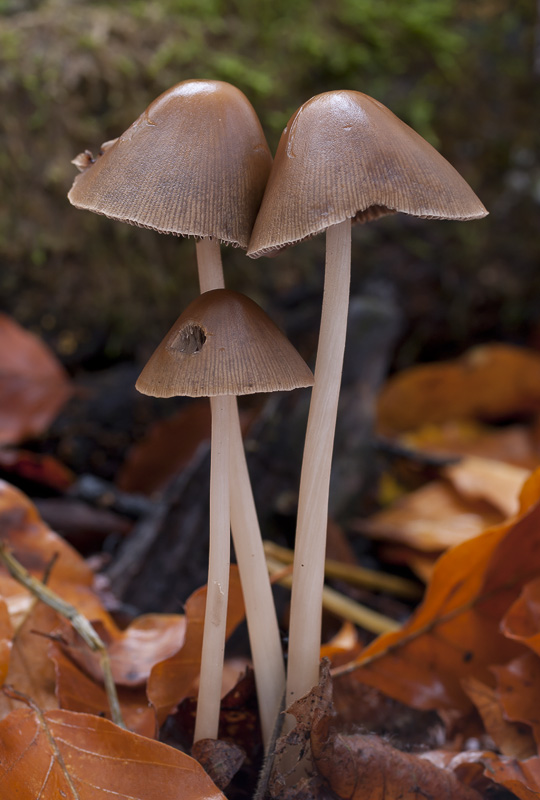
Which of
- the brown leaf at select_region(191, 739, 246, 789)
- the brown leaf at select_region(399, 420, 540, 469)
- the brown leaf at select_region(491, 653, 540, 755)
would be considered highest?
the brown leaf at select_region(191, 739, 246, 789)

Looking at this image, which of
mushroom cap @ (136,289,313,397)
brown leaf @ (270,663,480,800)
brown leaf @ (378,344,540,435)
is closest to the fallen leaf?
brown leaf @ (378,344,540,435)

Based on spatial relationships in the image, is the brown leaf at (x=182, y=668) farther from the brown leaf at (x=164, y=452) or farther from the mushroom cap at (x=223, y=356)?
the brown leaf at (x=164, y=452)

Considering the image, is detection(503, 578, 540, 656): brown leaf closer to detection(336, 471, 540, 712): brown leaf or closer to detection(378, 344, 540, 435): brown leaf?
detection(336, 471, 540, 712): brown leaf

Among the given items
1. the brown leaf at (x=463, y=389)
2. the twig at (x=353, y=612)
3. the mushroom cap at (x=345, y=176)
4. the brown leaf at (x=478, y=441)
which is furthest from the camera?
the brown leaf at (x=463, y=389)

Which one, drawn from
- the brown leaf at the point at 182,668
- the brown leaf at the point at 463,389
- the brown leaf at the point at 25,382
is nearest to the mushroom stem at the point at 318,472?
the brown leaf at the point at 182,668

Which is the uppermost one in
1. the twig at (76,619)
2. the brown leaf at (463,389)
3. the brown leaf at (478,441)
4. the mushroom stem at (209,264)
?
the mushroom stem at (209,264)

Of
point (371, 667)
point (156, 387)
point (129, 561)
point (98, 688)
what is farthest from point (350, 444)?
point (156, 387)
